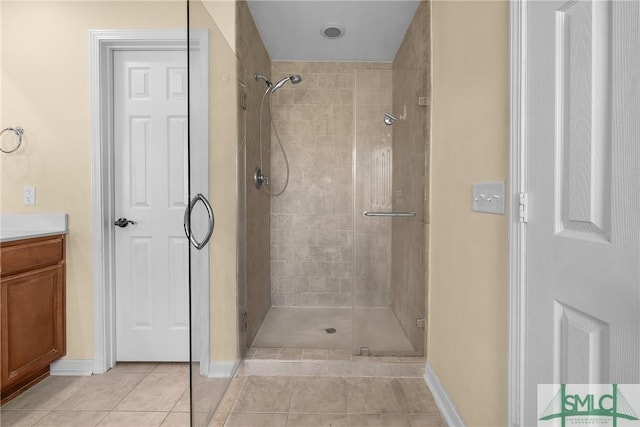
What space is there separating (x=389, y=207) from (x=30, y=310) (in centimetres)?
218

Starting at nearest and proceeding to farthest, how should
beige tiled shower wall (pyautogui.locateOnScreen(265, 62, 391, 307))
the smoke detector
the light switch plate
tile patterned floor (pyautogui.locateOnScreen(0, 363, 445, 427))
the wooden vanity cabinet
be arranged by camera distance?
the light switch plate
tile patterned floor (pyautogui.locateOnScreen(0, 363, 445, 427))
the wooden vanity cabinet
the smoke detector
beige tiled shower wall (pyautogui.locateOnScreen(265, 62, 391, 307))

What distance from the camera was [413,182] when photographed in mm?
2246

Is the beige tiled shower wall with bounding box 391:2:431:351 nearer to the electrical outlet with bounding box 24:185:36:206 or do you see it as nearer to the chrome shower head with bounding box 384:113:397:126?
the chrome shower head with bounding box 384:113:397:126

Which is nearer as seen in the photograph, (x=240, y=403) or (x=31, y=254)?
(x=240, y=403)

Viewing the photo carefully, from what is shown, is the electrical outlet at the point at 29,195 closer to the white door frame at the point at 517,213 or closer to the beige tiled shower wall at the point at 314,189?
the beige tiled shower wall at the point at 314,189

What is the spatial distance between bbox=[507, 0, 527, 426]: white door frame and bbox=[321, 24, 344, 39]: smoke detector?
6.04 ft

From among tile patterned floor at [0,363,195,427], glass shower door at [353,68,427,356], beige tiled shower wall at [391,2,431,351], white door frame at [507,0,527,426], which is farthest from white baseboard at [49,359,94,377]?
white door frame at [507,0,527,426]

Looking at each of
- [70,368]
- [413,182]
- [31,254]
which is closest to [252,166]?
[413,182]

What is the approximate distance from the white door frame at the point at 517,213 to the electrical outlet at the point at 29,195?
264 cm

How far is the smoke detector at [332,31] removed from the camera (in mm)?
2770

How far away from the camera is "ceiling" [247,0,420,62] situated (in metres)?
2.48

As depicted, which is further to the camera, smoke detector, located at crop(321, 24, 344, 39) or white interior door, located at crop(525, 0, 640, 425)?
smoke detector, located at crop(321, 24, 344, 39)

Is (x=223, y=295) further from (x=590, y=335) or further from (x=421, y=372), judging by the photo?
(x=590, y=335)

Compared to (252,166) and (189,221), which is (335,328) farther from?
(189,221)
